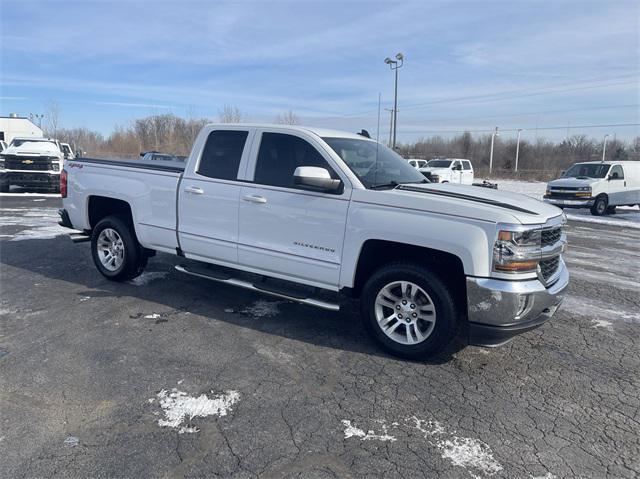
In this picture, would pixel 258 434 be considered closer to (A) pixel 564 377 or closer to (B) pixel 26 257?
(A) pixel 564 377

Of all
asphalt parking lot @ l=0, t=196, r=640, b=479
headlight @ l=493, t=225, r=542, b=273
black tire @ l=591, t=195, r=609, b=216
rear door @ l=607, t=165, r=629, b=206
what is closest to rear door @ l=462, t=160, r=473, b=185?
rear door @ l=607, t=165, r=629, b=206

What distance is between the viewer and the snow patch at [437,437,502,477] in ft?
9.44

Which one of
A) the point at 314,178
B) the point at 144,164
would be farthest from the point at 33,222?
the point at 314,178

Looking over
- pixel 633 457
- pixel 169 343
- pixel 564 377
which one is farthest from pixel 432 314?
pixel 169 343

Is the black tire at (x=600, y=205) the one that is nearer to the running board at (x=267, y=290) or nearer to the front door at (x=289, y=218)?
the front door at (x=289, y=218)

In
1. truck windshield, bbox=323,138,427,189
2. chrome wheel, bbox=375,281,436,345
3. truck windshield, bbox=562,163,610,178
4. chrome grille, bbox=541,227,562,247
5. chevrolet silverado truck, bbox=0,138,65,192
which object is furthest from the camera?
truck windshield, bbox=562,163,610,178

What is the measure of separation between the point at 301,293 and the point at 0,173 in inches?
723

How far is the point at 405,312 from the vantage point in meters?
4.29

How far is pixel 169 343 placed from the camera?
4531 millimetres

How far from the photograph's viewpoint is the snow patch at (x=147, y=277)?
645 cm

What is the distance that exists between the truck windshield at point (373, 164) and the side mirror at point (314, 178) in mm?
313

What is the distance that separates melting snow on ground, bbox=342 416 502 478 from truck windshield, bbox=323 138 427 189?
7.02 ft

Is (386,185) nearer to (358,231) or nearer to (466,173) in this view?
(358,231)

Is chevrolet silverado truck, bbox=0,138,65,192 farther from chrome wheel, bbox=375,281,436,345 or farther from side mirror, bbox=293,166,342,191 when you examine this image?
chrome wheel, bbox=375,281,436,345
